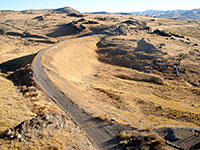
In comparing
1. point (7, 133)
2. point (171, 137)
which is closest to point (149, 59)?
point (171, 137)

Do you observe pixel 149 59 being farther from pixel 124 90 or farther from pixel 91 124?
pixel 91 124

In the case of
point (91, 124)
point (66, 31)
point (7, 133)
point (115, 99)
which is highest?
point (66, 31)

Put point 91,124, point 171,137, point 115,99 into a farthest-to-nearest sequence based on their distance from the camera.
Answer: point 115,99, point 91,124, point 171,137

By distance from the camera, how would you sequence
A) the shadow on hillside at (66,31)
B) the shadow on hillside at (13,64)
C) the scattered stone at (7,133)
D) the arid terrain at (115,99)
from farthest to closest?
1. the shadow on hillside at (66,31)
2. the shadow on hillside at (13,64)
3. the arid terrain at (115,99)
4. the scattered stone at (7,133)

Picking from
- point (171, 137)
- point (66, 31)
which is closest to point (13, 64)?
point (171, 137)

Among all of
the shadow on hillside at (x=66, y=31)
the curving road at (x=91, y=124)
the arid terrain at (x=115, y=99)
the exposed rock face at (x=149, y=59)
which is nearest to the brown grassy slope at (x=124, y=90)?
the arid terrain at (x=115, y=99)

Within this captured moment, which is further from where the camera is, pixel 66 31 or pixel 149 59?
pixel 66 31

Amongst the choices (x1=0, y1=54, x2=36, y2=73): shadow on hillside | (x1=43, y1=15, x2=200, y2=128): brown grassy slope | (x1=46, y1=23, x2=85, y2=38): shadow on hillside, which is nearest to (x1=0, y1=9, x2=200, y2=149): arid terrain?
(x1=43, y1=15, x2=200, y2=128): brown grassy slope

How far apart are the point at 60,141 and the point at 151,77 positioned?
101 feet

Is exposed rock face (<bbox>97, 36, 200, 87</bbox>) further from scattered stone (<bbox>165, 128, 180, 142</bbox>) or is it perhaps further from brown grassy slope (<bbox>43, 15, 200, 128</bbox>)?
scattered stone (<bbox>165, 128, 180, 142</bbox>)

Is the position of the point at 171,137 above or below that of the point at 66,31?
below

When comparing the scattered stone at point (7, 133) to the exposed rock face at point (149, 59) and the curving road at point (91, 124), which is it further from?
the exposed rock face at point (149, 59)

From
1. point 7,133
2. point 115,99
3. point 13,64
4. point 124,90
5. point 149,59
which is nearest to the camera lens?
point 7,133

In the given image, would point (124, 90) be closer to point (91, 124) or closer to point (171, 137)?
point (91, 124)
